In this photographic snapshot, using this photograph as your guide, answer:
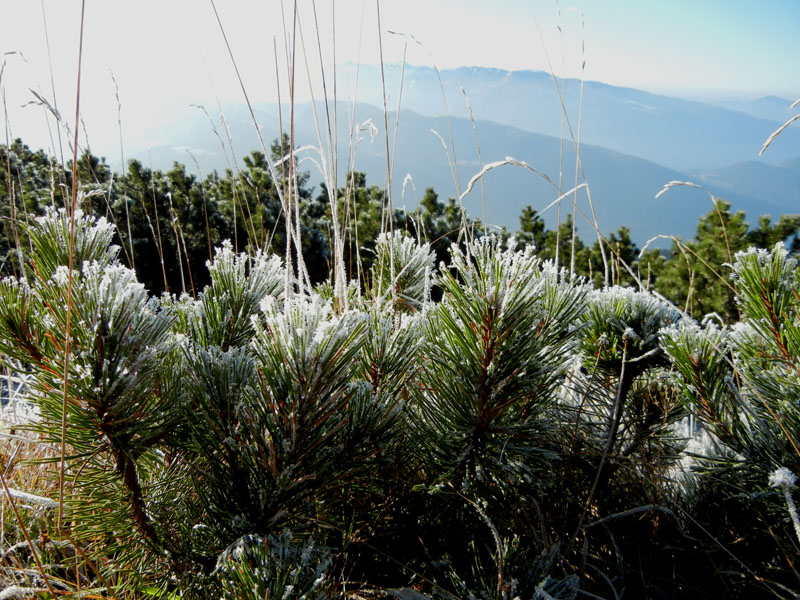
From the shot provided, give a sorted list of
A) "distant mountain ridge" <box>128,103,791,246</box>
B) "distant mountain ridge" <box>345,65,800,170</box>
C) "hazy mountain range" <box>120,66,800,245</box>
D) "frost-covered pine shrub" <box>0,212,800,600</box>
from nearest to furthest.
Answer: "frost-covered pine shrub" <box>0,212,800,600</box> < "hazy mountain range" <box>120,66,800,245</box> < "distant mountain ridge" <box>128,103,791,246</box> < "distant mountain ridge" <box>345,65,800,170</box>

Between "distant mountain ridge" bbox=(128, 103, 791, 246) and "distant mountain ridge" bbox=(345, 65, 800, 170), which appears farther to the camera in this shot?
"distant mountain ridge" bbox=(345, 65, 800, 170)

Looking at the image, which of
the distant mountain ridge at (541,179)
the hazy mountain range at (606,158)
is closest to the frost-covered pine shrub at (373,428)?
the hazy mountain range at (606,158)

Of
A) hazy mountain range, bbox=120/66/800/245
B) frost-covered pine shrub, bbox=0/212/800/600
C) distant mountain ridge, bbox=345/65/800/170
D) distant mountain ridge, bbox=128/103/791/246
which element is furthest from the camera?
distant mountain ridge, bbox=345/65/800/170

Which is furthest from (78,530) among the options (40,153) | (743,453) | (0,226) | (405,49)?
(40,153)

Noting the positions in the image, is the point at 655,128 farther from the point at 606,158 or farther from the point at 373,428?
the point at 373,428

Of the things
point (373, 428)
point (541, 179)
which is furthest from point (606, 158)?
point (373, 428)

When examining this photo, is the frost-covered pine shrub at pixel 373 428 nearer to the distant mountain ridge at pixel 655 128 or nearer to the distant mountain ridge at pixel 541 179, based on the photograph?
the distant mountain ridge at pixel 541 179

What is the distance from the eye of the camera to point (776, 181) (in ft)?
481

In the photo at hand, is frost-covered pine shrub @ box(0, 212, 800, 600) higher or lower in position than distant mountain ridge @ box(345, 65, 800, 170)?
lower

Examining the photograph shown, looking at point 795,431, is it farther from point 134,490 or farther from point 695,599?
point 134,490

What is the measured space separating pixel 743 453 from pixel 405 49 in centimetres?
109

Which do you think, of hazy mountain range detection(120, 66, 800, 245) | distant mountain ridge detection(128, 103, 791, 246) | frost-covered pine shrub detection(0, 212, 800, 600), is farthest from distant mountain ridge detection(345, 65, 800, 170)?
frost-covered pine shrub detection(0, 212, 800, 600)

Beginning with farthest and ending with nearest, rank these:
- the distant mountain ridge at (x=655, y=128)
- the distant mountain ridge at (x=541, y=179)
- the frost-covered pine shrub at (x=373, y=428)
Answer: the distant mountain ridge at (x=655, y=128) → the distant mountain ridge at (x=541, y=179) → the frost-covered pine shrub at (x=373, y=428)

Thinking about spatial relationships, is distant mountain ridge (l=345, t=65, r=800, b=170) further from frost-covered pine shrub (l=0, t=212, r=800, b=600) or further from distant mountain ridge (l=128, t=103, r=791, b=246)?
frost-covered pine shrub (l=0, t=212, r=800, b=600)
